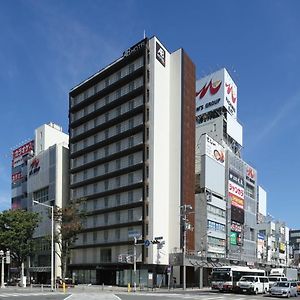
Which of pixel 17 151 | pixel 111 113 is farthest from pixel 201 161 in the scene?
pixel 17 151

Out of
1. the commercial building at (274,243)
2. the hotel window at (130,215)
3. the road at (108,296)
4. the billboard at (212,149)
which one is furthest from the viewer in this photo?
the commercial building at (274,243)

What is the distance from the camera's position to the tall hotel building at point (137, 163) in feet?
270

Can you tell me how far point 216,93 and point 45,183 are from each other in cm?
4315

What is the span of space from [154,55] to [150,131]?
1300 centimetres

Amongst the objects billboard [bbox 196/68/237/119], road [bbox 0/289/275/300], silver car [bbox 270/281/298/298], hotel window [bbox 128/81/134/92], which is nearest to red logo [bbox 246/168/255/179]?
billboard [bbox 196/68/237/119]

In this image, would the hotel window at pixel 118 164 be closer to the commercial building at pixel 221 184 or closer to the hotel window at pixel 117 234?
the hotel window at pixel 117 234

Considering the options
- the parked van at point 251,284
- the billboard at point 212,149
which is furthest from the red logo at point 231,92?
the parked van at point 251,284

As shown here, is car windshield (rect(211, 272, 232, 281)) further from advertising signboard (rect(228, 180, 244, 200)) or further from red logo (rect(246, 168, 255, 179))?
red logo (rect(246, 168, 255, 179))

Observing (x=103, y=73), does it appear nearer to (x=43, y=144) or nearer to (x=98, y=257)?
(x=43, y=144)

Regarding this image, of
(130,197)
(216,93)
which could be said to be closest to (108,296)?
(130,197)

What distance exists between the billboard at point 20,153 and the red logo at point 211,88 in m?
41.5

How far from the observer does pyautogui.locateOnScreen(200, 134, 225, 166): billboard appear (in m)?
97.0

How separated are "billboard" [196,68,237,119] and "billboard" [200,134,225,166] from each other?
14043mm

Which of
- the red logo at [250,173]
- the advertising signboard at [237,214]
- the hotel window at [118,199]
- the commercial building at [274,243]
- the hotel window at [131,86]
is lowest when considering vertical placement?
the commercial building at [274,243]
